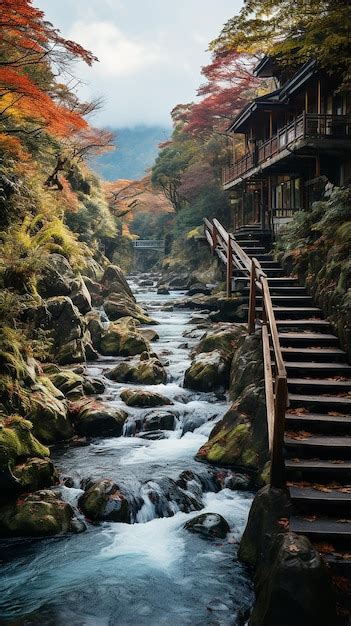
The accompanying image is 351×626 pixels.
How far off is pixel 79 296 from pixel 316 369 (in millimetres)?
12840

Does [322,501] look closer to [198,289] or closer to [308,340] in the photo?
[308,340]

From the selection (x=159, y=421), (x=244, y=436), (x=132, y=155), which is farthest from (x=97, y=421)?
(x=132, y=155)

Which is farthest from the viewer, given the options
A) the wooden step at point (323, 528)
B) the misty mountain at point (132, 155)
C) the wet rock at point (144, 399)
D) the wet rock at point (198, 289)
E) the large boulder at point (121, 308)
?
the misty mountain at point (132, 155)

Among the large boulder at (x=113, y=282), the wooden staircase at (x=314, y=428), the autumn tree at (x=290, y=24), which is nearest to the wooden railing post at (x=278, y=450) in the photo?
the wooden staircase at (x=314, y=428)

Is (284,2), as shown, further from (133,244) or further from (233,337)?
(133,244)

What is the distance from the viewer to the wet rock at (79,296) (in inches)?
781

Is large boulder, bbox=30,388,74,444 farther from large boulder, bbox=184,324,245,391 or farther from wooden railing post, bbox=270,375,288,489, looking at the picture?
wooden railing post, bbox=270,375,288,489

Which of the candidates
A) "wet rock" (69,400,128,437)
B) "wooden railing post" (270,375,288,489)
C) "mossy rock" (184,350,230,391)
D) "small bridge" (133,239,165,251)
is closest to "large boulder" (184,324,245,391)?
"mossy rock" (184,350,230,391)

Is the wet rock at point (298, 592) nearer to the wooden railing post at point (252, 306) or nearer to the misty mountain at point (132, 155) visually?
the wooden railing post at point (252, 306)

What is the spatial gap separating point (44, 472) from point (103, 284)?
20234 millimetres

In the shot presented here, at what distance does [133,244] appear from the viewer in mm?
58062

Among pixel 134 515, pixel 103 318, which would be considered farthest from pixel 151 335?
pixel 134 515

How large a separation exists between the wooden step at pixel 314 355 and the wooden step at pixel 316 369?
0.34 meters

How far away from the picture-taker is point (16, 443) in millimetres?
9156
